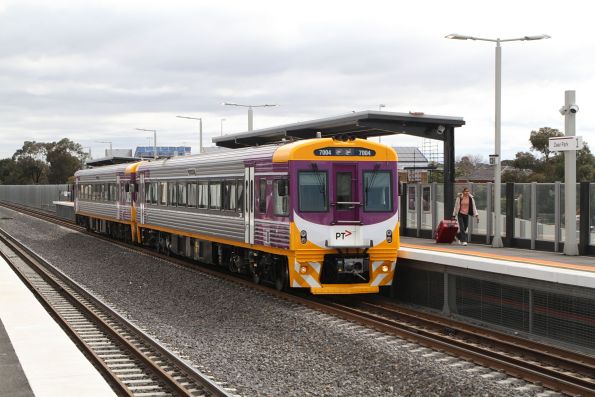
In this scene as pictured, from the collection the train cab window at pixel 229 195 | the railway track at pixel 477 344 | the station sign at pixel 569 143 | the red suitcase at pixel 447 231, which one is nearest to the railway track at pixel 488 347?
the railway track at pixel 477 344

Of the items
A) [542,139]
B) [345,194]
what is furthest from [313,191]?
[542,139]

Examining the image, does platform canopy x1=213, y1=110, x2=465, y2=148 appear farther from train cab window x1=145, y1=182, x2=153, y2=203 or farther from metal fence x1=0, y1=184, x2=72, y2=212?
metal fence x1=0, y1=184, x2=72, y2=212

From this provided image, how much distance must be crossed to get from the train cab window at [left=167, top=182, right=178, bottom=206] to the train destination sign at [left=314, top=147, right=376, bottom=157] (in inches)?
355

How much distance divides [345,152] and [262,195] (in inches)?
80.9

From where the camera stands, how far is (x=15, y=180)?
429 feet

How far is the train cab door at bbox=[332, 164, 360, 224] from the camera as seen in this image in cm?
1503

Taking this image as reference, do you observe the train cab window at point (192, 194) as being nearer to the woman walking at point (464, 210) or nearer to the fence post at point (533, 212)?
the woman walking at point (464, 210)

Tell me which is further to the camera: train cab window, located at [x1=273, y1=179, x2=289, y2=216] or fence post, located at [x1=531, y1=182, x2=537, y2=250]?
fence post, located at [x1=531, y1=182, x2=537, y2=250]

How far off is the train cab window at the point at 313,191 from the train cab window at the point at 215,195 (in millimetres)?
4548

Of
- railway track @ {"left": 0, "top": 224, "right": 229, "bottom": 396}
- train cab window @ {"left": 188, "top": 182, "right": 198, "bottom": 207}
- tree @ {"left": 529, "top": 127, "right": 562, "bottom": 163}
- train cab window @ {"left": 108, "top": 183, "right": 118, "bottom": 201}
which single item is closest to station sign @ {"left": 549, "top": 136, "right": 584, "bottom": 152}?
train cab window @ {"left": 188, "top": 182, "right": 198, "bottom": 207}

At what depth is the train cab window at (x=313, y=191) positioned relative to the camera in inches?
584

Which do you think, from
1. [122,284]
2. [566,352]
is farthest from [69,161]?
[566,352]

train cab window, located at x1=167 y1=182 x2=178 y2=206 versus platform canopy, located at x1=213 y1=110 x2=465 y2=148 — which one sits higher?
platform canopy, located at x1=213 y1=110 x2=465 y2=148

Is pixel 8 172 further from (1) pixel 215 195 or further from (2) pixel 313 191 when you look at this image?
(2) pixel 313 191
